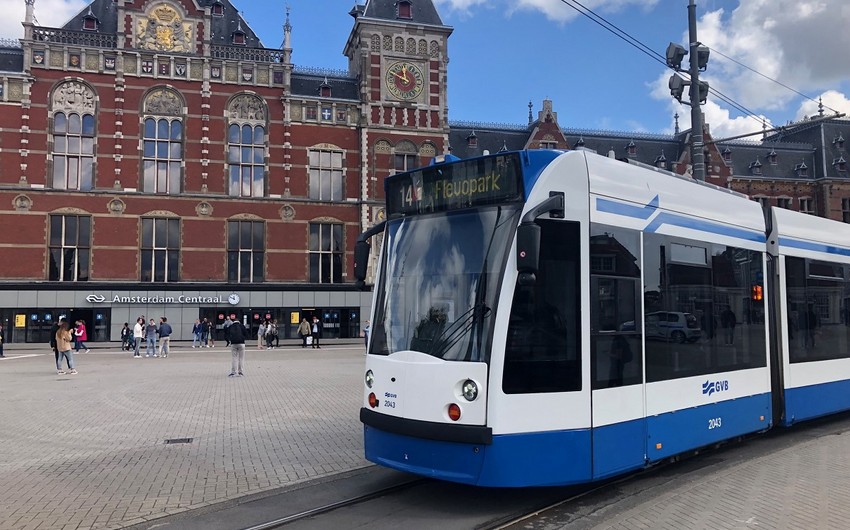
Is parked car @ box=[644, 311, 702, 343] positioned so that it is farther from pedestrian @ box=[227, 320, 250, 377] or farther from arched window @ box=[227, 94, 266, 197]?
arched window @ box=[227, 94, 266, 197]

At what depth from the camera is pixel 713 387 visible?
738cm

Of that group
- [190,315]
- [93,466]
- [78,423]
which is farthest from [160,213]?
[93,466]

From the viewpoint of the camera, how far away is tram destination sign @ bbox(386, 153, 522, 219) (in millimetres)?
5902

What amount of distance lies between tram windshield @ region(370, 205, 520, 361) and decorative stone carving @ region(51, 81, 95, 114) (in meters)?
34.1

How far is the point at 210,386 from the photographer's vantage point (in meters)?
15.3

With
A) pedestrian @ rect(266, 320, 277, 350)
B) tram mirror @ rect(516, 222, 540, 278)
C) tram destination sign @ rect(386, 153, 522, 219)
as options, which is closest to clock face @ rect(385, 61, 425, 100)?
pedestrian @ rect(266, 320, 277, 350)

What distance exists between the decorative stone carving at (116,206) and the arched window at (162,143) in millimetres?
1284

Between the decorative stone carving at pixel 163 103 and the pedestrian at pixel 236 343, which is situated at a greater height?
the decorative stone carving at pixel 163 103

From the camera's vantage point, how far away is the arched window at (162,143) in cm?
3575

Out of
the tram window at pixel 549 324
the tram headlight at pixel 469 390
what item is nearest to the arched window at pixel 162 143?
the tram window at pixel 549 324

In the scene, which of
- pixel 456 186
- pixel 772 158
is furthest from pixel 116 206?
pixel 772 158

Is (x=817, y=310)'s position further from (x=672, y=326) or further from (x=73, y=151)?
(x=73, y=151)

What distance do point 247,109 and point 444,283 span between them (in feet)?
112

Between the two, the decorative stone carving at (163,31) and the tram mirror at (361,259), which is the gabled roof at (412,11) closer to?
the decorative stone carving at (163,31)
